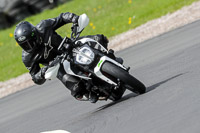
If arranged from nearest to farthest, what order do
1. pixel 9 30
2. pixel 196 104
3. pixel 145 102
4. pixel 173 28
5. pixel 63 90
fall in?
pixel 196 104 → pixel 145 102 → pixel 63 90 → pixel 173 28 → pixel 9 30

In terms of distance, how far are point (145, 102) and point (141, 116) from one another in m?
0.70

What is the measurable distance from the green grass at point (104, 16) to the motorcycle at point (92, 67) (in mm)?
9378

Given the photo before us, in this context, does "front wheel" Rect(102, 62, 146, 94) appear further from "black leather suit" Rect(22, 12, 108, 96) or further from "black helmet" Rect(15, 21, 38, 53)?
"black helmet" Rect(15, 21, 38, 53)

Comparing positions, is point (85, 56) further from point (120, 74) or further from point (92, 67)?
point (120, 74)

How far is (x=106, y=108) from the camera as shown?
8.23 m

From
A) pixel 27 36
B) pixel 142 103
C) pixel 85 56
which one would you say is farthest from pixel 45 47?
pixel 142 103

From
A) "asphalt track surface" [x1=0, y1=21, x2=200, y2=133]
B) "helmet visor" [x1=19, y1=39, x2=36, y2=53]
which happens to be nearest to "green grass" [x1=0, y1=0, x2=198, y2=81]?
"asphalt track surface" [x1=0, y1=21, x2=200, y2=133]

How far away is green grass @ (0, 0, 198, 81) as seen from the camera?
1771 centimetres

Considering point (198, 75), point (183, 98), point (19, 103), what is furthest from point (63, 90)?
point (183, 98)

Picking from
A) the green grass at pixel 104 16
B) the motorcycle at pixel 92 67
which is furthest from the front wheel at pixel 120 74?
the green grass at pixel 104 16

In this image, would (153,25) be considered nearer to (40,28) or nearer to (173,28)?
(173,28)

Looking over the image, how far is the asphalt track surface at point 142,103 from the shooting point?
19.6 feet

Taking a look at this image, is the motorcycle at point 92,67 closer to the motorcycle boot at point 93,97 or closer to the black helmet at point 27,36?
the motorcycle boot at point 93,97

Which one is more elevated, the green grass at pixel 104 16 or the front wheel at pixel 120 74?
the front wheel at pixel 120 74
